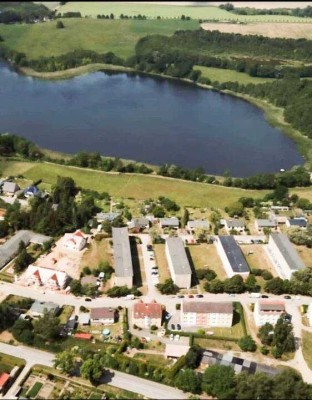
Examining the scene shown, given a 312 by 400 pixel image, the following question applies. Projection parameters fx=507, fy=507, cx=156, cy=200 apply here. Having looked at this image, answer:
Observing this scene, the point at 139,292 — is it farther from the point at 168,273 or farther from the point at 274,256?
the point at 274,256

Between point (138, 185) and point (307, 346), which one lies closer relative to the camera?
point (307, 346)

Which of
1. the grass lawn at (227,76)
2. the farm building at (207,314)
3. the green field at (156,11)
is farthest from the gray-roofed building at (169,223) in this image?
the green field at (156,11)

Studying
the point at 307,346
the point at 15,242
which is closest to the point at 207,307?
the point at 307,346

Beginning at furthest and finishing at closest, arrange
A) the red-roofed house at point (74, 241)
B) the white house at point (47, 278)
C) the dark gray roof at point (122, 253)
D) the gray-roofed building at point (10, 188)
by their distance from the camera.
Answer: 1. the gray-roofed building at point (10, 188)
2. the red-roofed house at point (74, 241)
3. the dark gray roof at point (122, 253)
4. the white house at point (47, 278)

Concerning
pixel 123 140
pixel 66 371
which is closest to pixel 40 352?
pixel 66 371

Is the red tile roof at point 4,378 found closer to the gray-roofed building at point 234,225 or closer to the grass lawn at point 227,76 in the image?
the gray-roofed building at point 234,225

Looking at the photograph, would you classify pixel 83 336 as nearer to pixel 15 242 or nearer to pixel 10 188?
pixel 15 242
